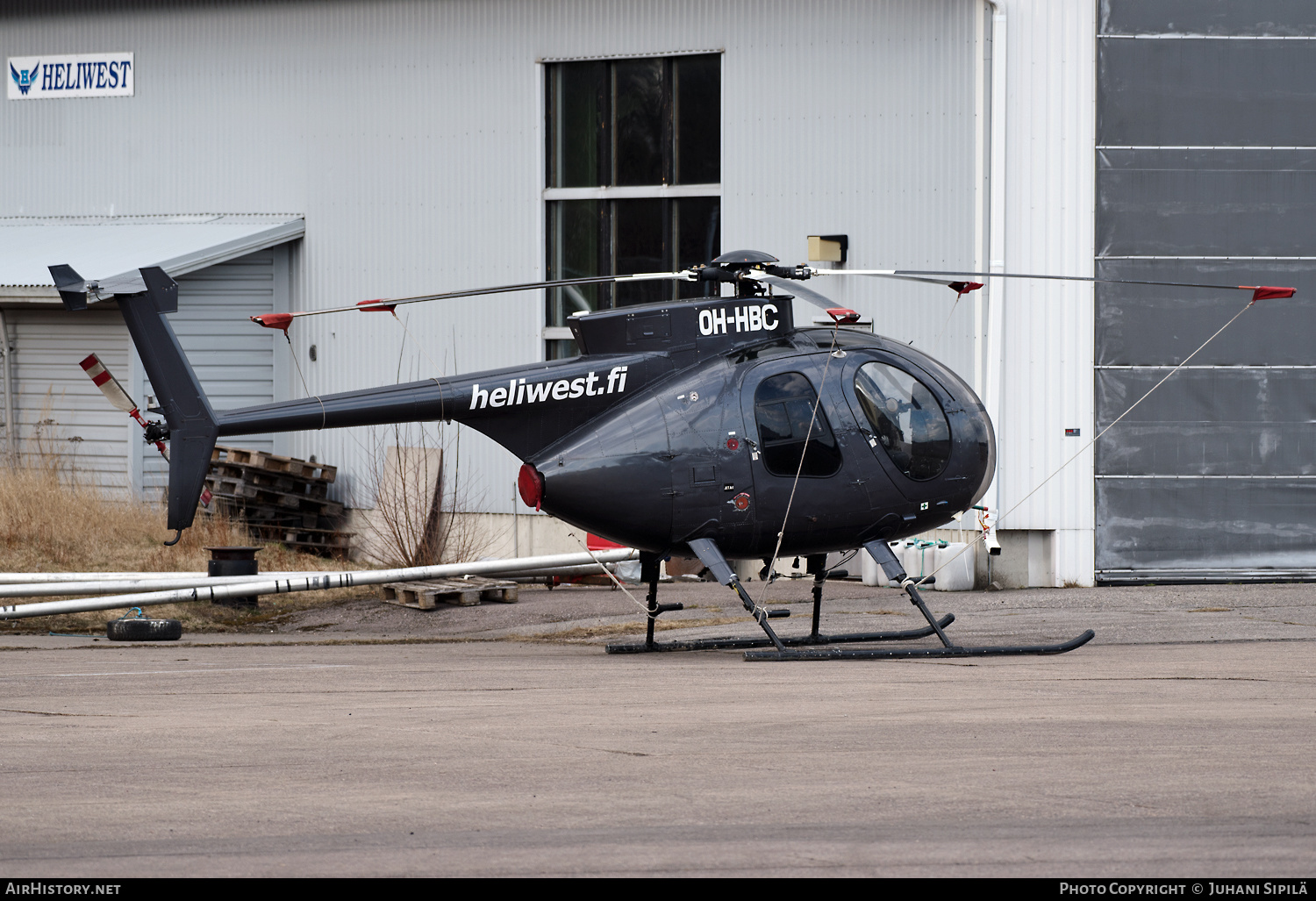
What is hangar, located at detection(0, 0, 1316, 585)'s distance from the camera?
19.9 m

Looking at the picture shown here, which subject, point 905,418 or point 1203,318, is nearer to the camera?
point 905,418

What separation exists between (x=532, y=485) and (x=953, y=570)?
27.9ft

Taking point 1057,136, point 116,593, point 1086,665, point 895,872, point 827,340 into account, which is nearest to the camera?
point 895,872

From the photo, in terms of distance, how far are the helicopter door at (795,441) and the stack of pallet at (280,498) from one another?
10.8 metres

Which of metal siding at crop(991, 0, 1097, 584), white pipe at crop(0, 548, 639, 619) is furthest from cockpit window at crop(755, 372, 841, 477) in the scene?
metal siding at crop(991, 0, 1097, 584)

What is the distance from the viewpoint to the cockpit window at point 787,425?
13008 millimetres

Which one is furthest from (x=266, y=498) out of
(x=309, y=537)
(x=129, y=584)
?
(x=129, y=584)

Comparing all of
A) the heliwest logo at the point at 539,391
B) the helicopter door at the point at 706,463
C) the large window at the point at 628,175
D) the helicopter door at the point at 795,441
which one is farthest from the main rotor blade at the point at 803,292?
the large window at the point at 628,175

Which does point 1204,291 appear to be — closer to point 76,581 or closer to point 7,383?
point 76,581

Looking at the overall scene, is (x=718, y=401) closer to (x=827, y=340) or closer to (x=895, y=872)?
(x=827, y=340)

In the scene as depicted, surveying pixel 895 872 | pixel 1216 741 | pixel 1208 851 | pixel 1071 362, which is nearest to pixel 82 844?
pixel 895 872

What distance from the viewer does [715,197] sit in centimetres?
2181

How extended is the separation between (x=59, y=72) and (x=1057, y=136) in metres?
15.9

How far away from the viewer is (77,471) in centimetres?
2339
